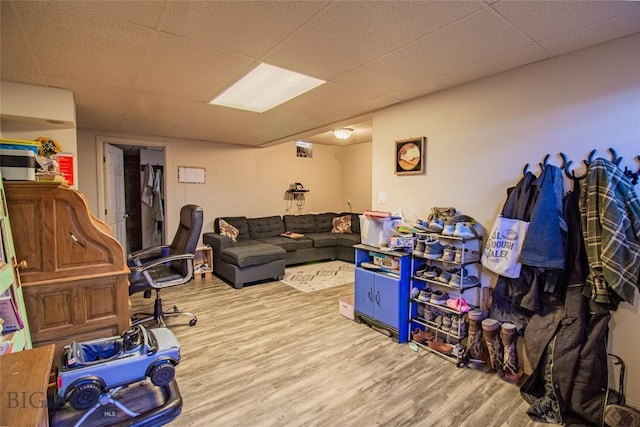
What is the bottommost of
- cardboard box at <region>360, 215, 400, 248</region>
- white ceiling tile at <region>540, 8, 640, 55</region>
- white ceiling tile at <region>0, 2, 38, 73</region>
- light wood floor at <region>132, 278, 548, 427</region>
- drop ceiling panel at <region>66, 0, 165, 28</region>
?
light wood floor at <region>132, 278, 548, 427</region>

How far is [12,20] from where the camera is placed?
1578 millimetres

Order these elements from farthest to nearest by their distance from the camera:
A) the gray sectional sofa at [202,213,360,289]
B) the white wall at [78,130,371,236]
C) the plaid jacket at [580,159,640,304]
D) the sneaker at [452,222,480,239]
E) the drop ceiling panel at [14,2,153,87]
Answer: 1. the white wall at [78,130,371,236]
2. the gray sectional sofa at [202,213,360,289]
3. the sneaker at [452,222,480,239]
4. the plaid jacket at [580,159,640,304]
5. the drop ceiling panel at [14,2,153,87]

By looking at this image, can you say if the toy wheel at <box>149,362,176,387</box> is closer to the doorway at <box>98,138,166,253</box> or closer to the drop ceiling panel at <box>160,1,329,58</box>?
the drop ceiling panel at <box>160,1,329,58</box>

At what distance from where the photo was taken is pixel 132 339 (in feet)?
6.48

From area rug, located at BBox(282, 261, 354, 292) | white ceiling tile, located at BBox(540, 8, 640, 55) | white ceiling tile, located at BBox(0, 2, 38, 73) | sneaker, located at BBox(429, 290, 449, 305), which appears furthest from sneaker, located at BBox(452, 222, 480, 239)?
white ceiling tile, located at BBox(0, 2, 38, 73)

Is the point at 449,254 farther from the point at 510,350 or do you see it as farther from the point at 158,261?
the point at 158,261

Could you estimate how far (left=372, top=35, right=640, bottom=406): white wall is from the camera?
1798 millimetres

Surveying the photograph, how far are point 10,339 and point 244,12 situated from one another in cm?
195

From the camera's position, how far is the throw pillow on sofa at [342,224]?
20.4ft

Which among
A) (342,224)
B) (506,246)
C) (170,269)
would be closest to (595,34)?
(506,246)

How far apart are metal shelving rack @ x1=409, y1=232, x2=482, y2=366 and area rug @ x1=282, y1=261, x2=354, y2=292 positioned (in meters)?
1.70

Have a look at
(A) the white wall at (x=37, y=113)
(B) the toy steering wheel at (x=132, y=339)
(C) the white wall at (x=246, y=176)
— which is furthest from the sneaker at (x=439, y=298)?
(C) the white wall at (x=246, y=176)

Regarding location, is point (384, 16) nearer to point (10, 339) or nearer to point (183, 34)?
point (183, 34)

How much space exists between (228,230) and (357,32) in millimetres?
4034
